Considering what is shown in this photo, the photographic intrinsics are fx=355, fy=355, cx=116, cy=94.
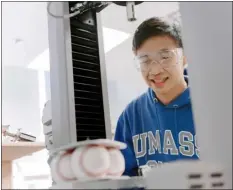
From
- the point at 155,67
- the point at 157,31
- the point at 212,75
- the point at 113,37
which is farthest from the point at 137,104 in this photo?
the point at 113,37

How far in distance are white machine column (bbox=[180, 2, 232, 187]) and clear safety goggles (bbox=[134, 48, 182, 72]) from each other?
0.83 m

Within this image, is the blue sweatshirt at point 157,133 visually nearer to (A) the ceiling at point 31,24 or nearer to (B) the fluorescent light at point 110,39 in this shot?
(A) the ceiling at point 31,24

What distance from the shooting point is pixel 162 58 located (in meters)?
1.58

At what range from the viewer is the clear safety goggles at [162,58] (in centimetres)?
155

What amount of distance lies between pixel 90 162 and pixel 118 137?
3.21ft

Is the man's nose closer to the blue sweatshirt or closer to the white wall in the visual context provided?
the blue sweatshirt

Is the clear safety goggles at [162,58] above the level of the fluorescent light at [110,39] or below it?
below

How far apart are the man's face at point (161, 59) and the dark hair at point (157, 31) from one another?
0.02 m

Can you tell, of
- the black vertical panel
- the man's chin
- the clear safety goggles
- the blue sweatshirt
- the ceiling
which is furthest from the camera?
the ceiling

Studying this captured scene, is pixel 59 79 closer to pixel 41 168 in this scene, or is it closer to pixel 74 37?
pixel 74 37

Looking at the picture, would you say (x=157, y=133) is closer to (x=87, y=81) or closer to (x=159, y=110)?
(x=159, y=110)

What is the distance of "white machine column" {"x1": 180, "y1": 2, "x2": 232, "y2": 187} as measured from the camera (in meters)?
0.65

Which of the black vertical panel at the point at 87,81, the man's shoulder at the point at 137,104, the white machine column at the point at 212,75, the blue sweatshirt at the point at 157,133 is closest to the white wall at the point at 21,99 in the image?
the man's shoulder at the point at 137,104

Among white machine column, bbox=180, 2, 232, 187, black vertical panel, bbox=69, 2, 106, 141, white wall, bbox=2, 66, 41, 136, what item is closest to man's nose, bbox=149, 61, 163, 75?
black vertical panel, bbox=69, 2, 106, 141
